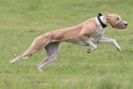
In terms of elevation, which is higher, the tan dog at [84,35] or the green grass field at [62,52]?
the tan dog at [84,35]

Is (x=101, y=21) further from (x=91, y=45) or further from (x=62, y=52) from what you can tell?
(x=62, y=52)

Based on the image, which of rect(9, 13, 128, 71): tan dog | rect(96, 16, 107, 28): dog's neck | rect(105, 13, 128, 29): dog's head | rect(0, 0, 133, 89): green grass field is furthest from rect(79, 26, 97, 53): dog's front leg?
rect(0, 0, 133, 89): green grass field

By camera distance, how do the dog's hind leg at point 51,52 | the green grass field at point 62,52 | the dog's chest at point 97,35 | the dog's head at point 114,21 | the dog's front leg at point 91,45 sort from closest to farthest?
1. the green grass field at point 62,52
2. the dog's front leg at point 91,45
3. the dog's chest at point 97,35
4. the dog's head at point 114,21
5. the dog's hind leg at point 51,52

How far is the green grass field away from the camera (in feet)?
39.2

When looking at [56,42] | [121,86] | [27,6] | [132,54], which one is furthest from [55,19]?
[121,86]

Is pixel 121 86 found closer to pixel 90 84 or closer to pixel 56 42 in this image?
pixel 90 84

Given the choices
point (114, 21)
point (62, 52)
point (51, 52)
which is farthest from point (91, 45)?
point (62, 52)

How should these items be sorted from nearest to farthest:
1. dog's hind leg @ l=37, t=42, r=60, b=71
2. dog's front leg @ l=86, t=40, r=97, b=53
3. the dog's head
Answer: dog's front leg @ l=86, t=40, r=97, b=53 < the dog's head < dog's hind leg @ l=37, t=42, r=60, b=71

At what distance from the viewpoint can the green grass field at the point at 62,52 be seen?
11945mm

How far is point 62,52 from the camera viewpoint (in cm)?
1839

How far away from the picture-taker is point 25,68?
15.0 m

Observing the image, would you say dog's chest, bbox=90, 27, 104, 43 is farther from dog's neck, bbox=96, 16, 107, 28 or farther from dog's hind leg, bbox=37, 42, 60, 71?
dog's hind leg, bbox=37, 42, 60, 71

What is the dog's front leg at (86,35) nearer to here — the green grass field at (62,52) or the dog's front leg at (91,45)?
the dog's front leg at (91,45)

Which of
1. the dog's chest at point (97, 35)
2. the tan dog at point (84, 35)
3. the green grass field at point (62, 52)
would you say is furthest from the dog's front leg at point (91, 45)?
the green grass field at point (62, 52)
